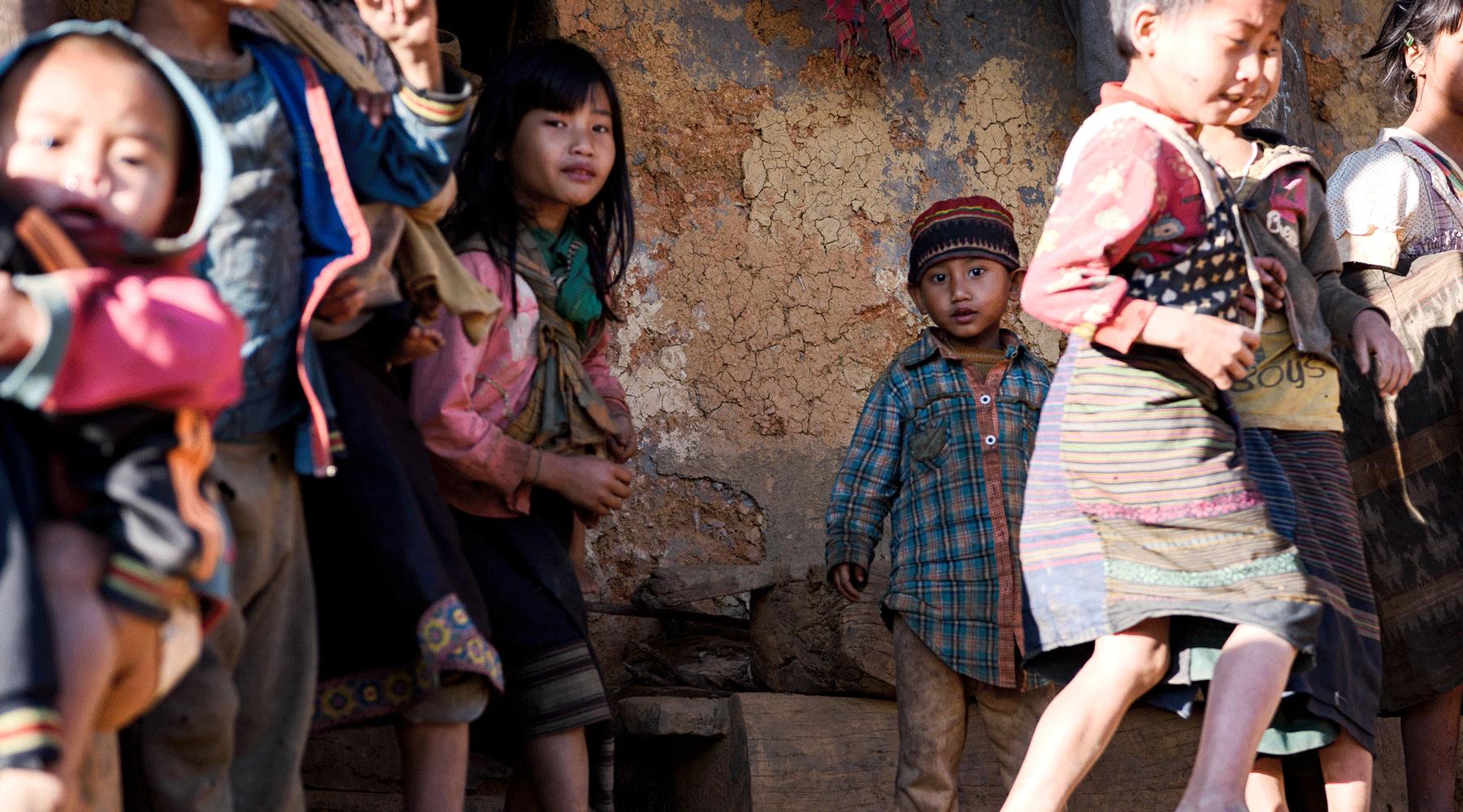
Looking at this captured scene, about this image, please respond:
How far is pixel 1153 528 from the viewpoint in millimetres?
2701

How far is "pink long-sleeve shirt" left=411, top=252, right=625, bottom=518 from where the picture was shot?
9.42 feet

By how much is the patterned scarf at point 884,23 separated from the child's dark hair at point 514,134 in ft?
4.90

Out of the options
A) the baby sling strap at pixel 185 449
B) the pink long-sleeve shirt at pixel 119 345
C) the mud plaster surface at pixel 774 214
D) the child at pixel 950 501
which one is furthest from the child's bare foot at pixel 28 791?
A: the mud plaster surface at pixel 774 214

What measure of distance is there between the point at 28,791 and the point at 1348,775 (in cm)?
226

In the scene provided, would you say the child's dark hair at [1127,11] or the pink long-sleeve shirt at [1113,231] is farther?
the child's dark hair at [1127,11]

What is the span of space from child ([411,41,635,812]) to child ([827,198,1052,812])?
691mm

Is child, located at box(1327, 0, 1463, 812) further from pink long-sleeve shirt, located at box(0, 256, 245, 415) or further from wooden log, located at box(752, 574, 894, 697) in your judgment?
pink long-sleeve shirt, located at box(0, 256, 245, 415)

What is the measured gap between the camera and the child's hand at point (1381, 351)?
9.68 feet

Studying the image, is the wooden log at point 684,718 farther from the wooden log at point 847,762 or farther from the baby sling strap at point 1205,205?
the baby sling strap at point 1205,205

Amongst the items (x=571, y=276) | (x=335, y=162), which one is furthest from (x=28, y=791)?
(x=571, y=276)

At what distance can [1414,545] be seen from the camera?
3635mm

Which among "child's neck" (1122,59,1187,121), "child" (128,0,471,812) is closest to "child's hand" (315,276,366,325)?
"child" (128,0,471,812)

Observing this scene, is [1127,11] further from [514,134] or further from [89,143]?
[89,143]

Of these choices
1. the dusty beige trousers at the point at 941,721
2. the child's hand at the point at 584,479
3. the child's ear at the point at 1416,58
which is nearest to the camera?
the child's hand at the point at 584,479
